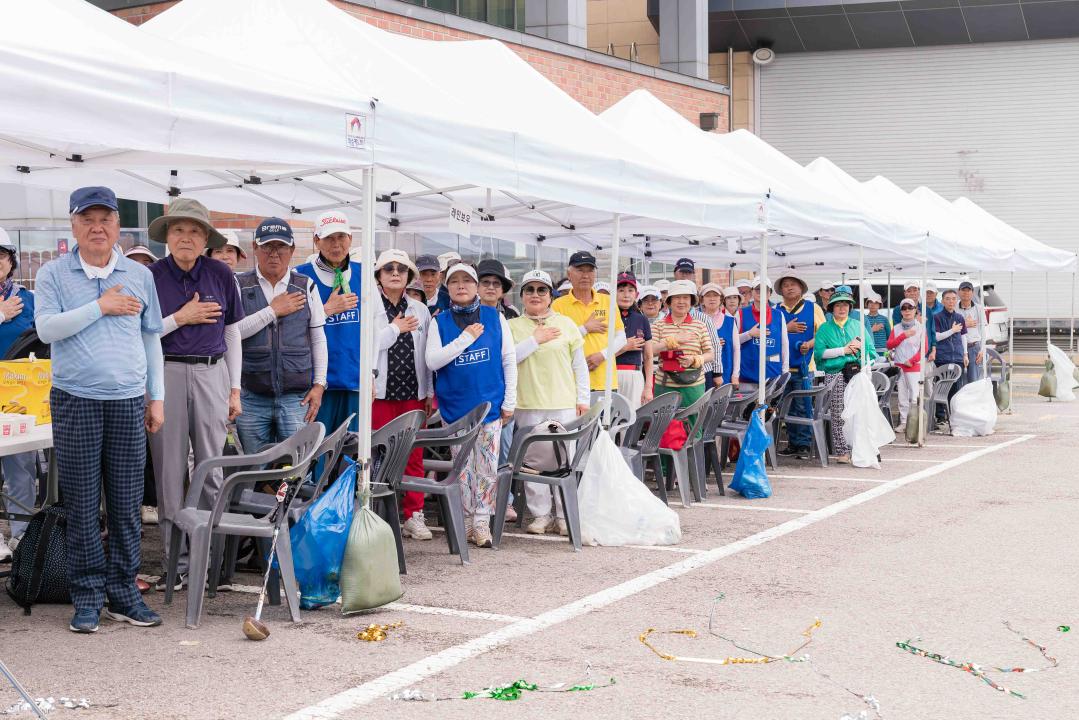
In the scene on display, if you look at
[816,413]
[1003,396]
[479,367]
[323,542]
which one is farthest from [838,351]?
[323,542]

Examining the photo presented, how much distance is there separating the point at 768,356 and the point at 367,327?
6857mm

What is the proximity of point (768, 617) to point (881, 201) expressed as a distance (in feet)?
32.7

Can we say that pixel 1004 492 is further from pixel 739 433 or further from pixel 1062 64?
pixel 1062 64

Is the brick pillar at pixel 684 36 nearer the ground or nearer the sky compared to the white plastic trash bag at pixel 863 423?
nearer the sky

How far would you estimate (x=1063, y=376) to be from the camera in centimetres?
2155

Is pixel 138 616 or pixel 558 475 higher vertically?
pixel 558 475

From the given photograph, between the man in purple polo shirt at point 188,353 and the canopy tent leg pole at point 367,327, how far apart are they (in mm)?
757

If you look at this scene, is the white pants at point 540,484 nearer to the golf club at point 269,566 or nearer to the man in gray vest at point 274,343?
the man in gray vest at point 274,343

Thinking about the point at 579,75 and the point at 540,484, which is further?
the point at 579,75

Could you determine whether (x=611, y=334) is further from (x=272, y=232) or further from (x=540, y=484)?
(x=272, y=232)

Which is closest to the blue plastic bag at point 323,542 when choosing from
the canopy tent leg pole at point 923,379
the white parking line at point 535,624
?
the white parking line at point 535,624

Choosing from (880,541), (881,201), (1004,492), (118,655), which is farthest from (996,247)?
(118,655)

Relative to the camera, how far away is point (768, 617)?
251 inches

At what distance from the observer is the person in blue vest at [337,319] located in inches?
308
